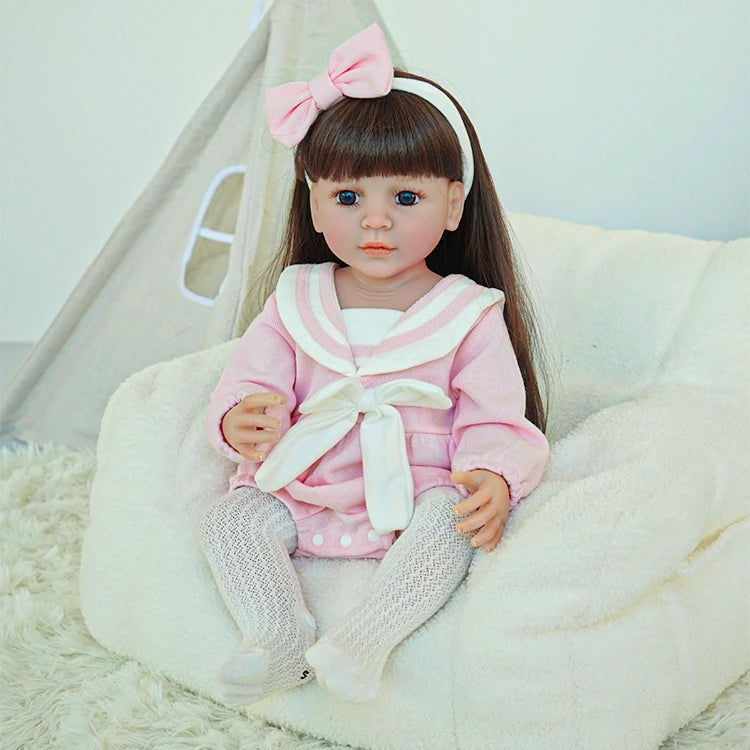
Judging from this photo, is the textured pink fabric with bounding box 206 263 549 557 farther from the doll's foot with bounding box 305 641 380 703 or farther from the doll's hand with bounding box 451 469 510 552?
the doll's foot with bounding box 305 641 380 703

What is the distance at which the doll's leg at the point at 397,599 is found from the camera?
3.63 feet

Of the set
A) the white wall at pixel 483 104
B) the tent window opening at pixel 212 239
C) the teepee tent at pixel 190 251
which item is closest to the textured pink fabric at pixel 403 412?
the teepee tent at pixel 190 251

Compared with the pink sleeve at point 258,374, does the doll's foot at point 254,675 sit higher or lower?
lower

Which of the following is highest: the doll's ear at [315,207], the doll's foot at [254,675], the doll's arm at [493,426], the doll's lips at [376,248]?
the doll's ear at [315,207]

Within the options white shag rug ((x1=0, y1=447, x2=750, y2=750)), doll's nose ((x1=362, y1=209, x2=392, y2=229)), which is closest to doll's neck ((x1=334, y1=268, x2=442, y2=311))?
doll's nose ((x1=362, y1=209, x2=392, y2=229))

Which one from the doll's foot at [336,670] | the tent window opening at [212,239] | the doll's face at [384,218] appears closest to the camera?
the doll's foot at [336,670]

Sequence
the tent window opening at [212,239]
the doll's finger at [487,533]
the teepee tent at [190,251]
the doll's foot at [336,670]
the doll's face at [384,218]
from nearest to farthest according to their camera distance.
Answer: the doll's foot at [336,670] → the doll's finger at [487,533] → the doll's face at [384,218] → the teepee tent at [190,251] → the tent window opening at [212,239]

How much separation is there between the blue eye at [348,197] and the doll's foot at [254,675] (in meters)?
0.53

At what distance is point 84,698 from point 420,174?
0.74m

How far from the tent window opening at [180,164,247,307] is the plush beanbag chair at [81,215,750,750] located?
20.3 inches

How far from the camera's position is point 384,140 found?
1285 millimetres

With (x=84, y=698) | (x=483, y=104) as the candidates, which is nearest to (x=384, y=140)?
(x=84, y=698)

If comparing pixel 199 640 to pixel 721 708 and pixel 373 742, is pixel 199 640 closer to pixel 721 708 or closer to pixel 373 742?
pixel 373 742

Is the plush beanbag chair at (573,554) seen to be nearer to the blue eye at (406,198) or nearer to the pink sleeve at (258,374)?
the pink sleeve at (258,374)
